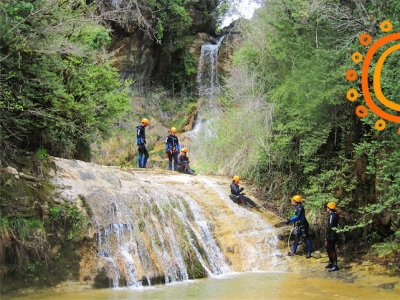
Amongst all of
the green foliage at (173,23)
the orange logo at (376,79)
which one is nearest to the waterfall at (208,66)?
the green foliage at (173,23)

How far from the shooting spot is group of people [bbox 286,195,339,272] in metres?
9.96

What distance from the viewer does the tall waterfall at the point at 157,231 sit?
8820 mm

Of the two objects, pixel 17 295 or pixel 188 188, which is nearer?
pixel 17 295

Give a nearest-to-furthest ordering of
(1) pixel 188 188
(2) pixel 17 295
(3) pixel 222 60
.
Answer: (2) pixel 17 295
(1) pixel 188 188
(3) pixel 222 60

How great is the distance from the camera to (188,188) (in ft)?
42.8

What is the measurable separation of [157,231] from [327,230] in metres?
4.12

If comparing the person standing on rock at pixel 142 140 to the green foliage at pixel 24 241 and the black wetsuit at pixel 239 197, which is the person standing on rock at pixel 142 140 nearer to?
the black wetsuit at pixel 239 197

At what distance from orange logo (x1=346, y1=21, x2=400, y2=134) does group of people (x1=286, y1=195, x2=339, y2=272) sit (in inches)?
94.5

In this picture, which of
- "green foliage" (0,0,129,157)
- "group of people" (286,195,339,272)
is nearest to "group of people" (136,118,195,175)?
"green foliage" (0,0,129,157)

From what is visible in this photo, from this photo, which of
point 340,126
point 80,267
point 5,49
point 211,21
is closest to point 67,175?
point 80,267

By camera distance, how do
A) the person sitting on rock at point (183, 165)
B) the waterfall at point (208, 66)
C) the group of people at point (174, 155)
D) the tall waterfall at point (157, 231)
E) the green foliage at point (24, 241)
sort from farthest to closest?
the waterfall at point (208, 66), the person sitting on rock at point (183, 165), the group of people at point (174, 155), the tall waterfall at point (157, 231), the green foliage at point (24, 241)

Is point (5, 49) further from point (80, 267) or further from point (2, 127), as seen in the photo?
point (80, 267)

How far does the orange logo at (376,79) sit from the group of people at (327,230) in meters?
2.40

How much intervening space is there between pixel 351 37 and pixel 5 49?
338 inches
